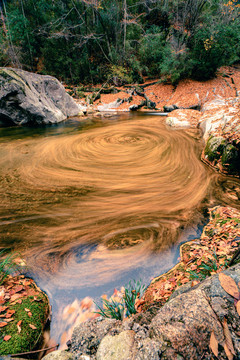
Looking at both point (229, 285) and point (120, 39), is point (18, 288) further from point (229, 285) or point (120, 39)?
point (120, 39)

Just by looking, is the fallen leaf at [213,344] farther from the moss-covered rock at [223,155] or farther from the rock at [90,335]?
the moss-covered rock at [223,155]

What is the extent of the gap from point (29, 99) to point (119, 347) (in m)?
9.69

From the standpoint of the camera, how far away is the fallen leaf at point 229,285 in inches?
35.6

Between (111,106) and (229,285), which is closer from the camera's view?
(229,285)

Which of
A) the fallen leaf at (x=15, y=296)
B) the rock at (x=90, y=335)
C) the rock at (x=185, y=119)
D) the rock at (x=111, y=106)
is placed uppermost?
the rock at (x=111, y=106)

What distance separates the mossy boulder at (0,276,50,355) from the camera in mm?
1156

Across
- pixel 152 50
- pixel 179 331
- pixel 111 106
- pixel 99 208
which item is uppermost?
pixel 152 50

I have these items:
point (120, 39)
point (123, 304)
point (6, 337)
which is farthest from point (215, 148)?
point (120, 39)

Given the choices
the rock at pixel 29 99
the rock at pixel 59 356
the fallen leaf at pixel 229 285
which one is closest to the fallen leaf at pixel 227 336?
the fallen leaf at pixel 229 285

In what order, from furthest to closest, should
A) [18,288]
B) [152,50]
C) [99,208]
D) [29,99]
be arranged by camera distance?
[152,50], [29,99], [99,208], [18,288]

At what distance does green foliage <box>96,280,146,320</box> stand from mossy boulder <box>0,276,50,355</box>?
1.69ft

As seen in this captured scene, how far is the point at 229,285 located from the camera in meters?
0.94

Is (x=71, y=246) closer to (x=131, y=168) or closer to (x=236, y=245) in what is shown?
(x=236, y=245)

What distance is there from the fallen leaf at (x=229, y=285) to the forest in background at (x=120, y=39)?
1444cm
